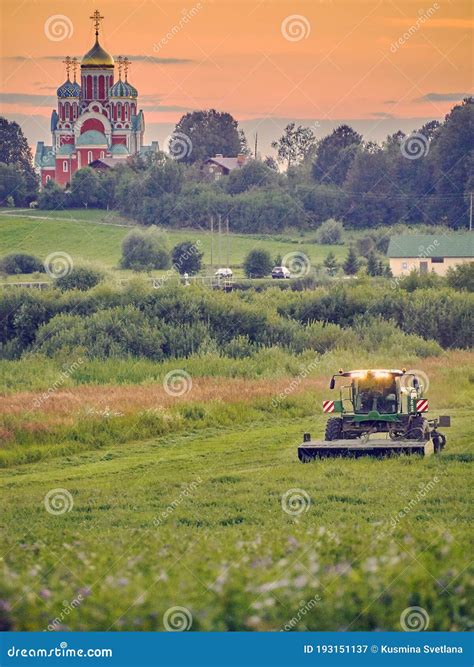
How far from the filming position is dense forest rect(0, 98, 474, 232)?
24625 millimetres

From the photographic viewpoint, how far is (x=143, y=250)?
2848 cm

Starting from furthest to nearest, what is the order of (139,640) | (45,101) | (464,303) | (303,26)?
1. (464,303)
2. (45,101)
3. (303,26)
4. (139,640)

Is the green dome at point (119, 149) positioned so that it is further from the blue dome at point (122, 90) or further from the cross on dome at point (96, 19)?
the cross on dome at point (96, 19)

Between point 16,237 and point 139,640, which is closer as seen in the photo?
point 139,640

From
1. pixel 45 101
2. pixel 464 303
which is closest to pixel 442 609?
pixel 45 101

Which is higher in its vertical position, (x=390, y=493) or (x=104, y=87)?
(x=104, y=87)

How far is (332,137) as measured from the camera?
25594mm

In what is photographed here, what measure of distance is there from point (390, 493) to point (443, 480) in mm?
768

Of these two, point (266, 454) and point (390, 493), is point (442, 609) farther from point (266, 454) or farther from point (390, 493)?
point (266, 454)

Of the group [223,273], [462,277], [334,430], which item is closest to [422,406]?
[334,430]

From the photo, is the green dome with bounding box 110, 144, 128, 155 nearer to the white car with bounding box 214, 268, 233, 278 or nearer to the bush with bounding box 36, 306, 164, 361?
the white car with bounding box 214, 268, 233, 278

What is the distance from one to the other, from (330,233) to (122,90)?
581 centimetres

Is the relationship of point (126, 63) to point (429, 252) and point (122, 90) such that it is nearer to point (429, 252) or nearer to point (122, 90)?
point (122, 90)

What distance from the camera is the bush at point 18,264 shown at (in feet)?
87.4
